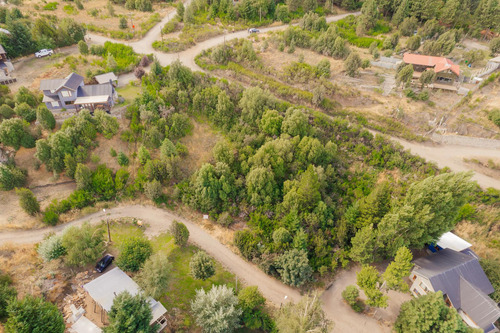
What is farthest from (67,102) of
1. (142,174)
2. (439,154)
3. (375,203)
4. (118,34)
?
(439,154)

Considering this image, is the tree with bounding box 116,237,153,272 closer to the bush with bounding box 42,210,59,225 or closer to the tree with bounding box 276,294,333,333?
the bush with bounding box 42,210,59,225

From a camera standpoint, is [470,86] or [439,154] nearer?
[439,154]

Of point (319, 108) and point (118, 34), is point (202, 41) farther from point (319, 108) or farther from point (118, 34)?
point (319, 108)

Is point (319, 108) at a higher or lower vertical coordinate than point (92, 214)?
higher

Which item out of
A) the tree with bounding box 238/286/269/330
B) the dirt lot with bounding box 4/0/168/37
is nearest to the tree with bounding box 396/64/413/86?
the tree with bounding box 238/286/269/330

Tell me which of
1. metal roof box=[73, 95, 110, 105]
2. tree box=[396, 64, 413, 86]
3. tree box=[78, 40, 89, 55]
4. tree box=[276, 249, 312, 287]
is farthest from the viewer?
tree box=[78, 40, 89, 55]

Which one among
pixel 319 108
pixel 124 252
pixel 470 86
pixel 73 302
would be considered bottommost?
pixel 73 302

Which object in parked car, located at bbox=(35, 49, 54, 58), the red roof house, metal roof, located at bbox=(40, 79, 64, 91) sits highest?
the red roof house
